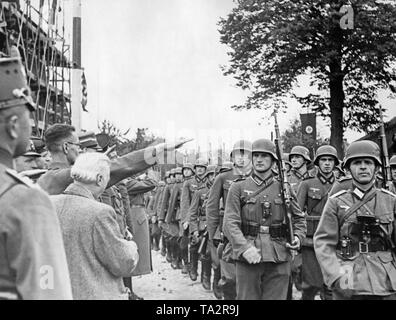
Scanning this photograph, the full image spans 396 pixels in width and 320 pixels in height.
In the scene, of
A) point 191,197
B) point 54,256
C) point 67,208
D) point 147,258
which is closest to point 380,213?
point 67,208

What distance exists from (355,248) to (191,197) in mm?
7897

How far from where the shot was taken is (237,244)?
631 cm

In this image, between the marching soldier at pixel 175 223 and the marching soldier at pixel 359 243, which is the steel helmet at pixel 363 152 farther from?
the marching soldier at pixel 175 223

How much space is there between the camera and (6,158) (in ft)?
7.47

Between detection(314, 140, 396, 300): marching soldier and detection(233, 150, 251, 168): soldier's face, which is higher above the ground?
detection(233, 150, 251, 168): soldier's face

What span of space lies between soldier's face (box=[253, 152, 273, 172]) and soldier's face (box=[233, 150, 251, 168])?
1791 mm

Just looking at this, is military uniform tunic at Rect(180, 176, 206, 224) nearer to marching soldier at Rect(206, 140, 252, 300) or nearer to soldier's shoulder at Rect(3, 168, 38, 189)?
marching soldier at Rect(206, 140, 252, 300)

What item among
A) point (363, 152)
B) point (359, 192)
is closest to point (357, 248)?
point (359, 192)

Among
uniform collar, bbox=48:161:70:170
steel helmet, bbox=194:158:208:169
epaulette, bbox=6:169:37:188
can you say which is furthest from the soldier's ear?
steel helmet, bbox=194:158:208:169

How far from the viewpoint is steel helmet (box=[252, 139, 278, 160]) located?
6.81 metres

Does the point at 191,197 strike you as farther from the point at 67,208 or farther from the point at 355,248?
the point at 67,208

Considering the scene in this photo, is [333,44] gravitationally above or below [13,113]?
above

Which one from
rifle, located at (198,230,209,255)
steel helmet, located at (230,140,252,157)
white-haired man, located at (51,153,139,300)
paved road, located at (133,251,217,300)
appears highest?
steel helmet, located at (230,140,252,157)

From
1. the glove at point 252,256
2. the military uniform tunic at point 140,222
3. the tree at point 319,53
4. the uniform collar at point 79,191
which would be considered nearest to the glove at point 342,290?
the glove at point 252,256
